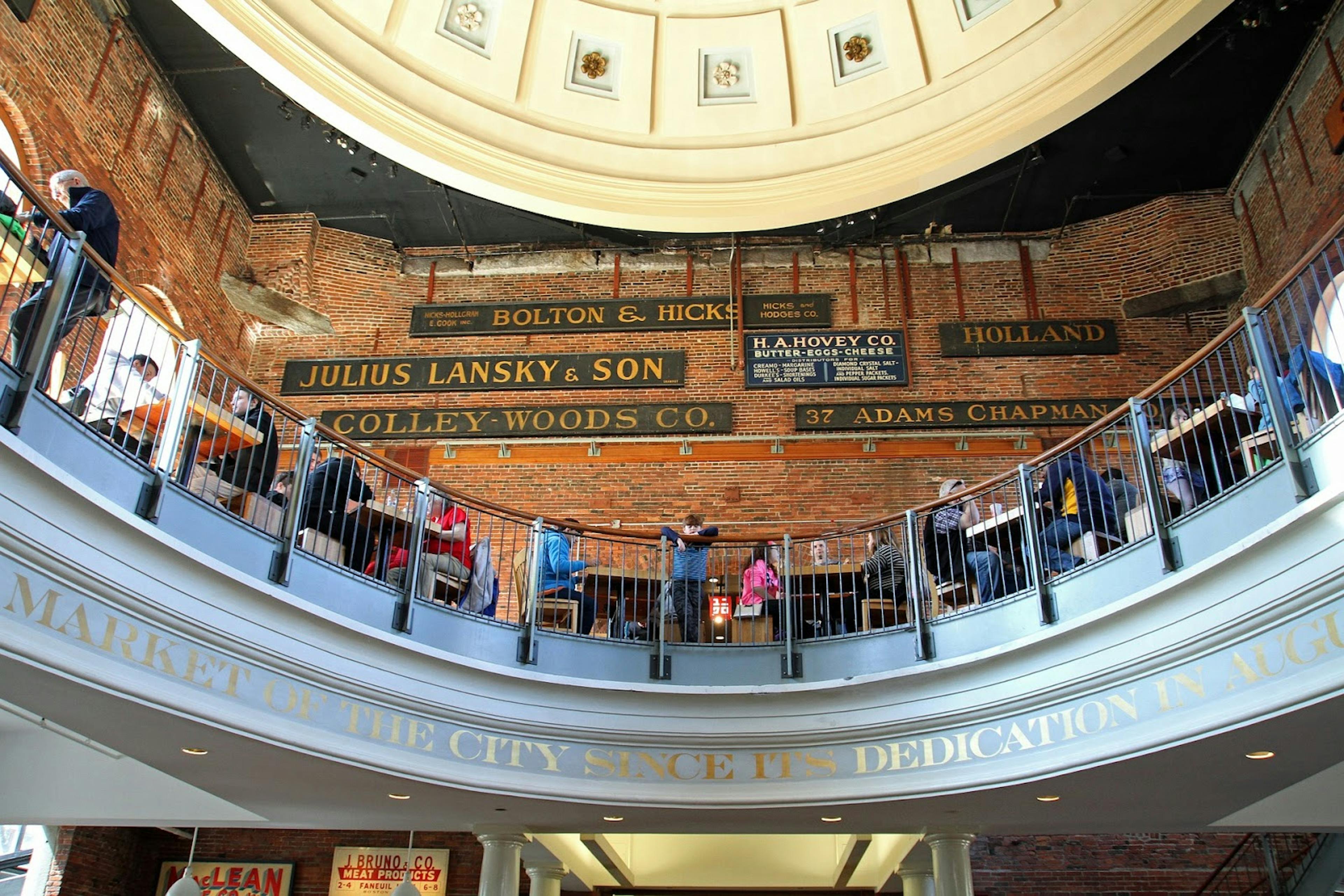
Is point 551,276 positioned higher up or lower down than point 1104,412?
higher up

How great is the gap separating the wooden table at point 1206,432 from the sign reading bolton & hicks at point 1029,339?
6056 mm

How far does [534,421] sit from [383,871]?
5239 millimetres

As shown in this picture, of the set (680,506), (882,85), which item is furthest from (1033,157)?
(680,506)

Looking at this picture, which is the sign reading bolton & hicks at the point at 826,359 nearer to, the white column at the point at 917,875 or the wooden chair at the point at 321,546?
the white column at the point at 917,875

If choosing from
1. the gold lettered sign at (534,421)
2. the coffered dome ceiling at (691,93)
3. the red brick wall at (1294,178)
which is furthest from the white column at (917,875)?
the coffered dome ceiling at (691,93)

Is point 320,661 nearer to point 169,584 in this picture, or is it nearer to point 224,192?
point 169,584

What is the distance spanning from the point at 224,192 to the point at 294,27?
3044mm

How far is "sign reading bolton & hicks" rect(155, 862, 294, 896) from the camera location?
11211 millimetres

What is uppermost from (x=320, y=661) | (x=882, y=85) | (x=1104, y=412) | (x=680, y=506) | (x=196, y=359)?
(x=882, y=85)

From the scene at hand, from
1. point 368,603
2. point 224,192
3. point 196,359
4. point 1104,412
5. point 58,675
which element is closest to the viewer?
point 58,675

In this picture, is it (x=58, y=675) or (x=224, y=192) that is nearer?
(x=58, y=675)

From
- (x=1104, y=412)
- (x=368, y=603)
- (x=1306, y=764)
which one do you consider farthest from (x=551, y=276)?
(x=1306, y=764)

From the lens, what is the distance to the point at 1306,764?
20.8 ft

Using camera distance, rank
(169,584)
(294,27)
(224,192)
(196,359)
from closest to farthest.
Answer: (169,584) → (196,359) → (294,27) → (224,192)
